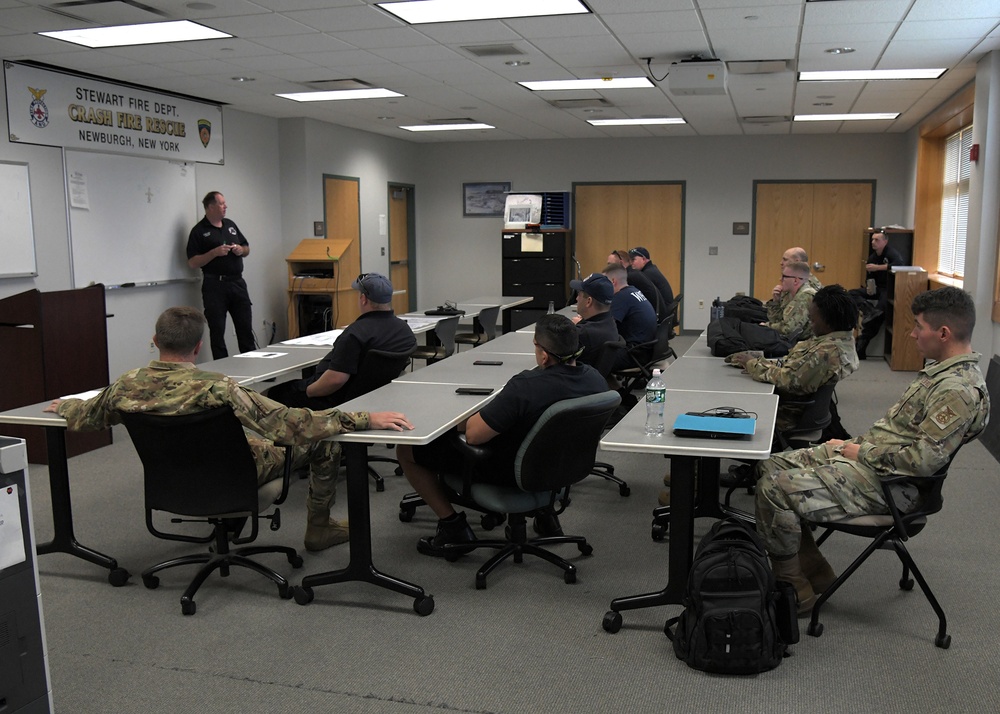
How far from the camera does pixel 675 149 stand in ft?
39.5

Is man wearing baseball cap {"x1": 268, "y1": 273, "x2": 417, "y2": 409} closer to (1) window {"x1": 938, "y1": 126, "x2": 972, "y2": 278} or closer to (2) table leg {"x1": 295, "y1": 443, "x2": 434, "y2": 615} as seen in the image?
(2) table leg {"x1": 295, "y1": 443, "x2": 434, "y2": 615}

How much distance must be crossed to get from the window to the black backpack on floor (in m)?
6.24

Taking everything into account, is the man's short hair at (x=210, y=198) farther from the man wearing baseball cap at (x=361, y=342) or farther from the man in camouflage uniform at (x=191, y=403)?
the man in camouflage uniform at (x=191, y=403)

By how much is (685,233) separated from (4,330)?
889 centimetres

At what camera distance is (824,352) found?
3906mm

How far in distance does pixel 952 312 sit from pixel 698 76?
394 cm

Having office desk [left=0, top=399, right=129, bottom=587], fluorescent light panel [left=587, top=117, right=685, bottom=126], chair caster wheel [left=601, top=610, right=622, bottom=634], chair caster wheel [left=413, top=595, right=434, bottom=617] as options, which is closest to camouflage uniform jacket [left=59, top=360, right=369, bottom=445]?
office desk [left=0, top=399, right=129, bottom=587]

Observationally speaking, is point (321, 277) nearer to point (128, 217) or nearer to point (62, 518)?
point (128, 217)

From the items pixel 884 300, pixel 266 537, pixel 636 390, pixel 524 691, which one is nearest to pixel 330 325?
pixel 636 390

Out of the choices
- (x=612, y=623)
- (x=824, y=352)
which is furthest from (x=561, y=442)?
(x=824, y=352)

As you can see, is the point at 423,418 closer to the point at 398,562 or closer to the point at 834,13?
the point at 398,562

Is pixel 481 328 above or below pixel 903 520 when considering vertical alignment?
above

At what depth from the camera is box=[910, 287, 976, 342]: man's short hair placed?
2.97 meters

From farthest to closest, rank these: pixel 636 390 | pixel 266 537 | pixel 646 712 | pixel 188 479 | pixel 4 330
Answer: pixel 636 390, pixel 4 330, pixel 266 537, pixel 188 479, pixel 646 712
